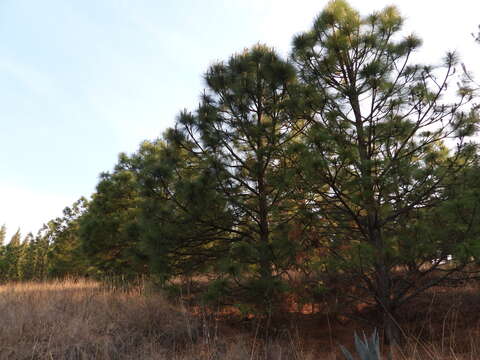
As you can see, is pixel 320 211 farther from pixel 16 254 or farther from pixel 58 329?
pixel 16 254

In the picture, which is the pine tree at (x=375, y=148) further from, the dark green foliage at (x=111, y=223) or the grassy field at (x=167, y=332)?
the dark green foliage at (x=111, y=223)

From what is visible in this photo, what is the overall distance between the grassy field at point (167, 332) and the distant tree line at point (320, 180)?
69cm

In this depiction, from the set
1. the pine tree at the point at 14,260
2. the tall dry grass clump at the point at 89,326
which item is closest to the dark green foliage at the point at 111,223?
the tall dry grass clump at the point at 89,326

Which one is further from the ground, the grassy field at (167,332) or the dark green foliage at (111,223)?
the dark green foliage at (111,223)

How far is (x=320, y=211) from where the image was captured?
511 centimetres

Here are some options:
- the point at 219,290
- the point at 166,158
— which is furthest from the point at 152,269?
the point at 166,158

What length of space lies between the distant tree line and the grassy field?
695mm

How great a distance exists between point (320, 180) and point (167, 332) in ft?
11.9

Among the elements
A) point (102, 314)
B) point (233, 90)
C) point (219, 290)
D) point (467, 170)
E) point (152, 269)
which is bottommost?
point (102, 314)

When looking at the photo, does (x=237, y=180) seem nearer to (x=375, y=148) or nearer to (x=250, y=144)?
(x=250, y=144)

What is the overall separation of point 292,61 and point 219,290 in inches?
173

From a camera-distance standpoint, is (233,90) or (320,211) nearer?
(320,211)

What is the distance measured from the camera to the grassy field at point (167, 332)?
147 inches

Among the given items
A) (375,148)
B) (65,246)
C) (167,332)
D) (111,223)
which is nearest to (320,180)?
(375,148)
